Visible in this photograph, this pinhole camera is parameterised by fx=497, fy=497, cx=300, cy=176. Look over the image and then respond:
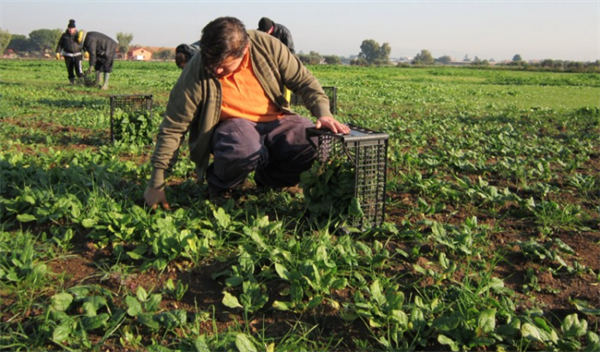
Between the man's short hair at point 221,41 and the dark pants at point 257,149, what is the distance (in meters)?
0.52

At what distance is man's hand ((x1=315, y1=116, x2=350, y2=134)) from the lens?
2955mm

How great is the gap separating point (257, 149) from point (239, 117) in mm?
277

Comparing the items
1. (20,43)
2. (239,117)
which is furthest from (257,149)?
(20,43)

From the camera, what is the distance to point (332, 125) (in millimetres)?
3002

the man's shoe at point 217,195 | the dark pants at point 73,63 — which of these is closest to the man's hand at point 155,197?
the man's shoe at point 217,195

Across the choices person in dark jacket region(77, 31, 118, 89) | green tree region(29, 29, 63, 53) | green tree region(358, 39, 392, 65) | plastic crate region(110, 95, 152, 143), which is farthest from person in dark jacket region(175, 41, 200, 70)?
green tree region(29, 29, 63, 53)

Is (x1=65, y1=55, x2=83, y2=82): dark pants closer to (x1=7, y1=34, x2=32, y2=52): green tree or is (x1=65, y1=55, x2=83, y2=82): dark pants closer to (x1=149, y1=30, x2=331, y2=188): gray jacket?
(x1=149, y1=30, x2=331, y2=188): gray jacket

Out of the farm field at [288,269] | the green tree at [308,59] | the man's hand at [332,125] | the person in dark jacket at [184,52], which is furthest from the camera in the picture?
the green tree at [308,59]

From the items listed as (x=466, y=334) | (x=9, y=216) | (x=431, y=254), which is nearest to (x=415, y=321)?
(x=466, y=334)

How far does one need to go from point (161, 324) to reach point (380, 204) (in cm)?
151

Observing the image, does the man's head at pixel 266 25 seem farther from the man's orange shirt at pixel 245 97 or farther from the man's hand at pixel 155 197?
the man's hand at pixel 155 197

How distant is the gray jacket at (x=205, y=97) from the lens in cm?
321

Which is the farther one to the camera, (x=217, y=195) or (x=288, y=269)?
(x=217, y=195)

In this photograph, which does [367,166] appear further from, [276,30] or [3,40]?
[3,40]
